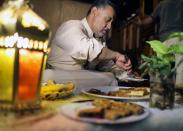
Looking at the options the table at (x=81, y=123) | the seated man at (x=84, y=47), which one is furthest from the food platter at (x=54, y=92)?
the seated man at (x=84, y=47)

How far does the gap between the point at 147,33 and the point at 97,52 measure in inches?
80.1

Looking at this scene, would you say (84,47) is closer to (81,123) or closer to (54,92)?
(54,92)

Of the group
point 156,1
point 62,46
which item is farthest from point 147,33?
point 62,46

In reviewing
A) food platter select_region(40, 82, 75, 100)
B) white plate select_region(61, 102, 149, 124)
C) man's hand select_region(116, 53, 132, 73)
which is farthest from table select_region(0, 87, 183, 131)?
man's hand select_region(116, 53, 132, 73)

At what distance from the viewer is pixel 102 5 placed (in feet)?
6.79

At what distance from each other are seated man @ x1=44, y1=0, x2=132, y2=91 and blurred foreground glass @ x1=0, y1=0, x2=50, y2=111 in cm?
89

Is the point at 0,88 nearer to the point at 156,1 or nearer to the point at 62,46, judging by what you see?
the point at 62,46

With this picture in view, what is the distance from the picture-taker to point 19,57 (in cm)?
67

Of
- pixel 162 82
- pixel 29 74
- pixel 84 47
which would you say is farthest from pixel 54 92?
pixel 84 47

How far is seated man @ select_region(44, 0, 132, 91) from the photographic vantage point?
5.68 ft

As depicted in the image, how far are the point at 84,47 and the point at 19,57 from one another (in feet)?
3.49

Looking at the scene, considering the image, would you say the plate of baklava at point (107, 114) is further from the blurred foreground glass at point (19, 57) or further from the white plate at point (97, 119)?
the blurred foreground glass at point (19, 57)

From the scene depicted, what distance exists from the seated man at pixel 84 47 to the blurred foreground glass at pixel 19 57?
886 millimetres

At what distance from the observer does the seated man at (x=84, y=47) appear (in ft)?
5.68
